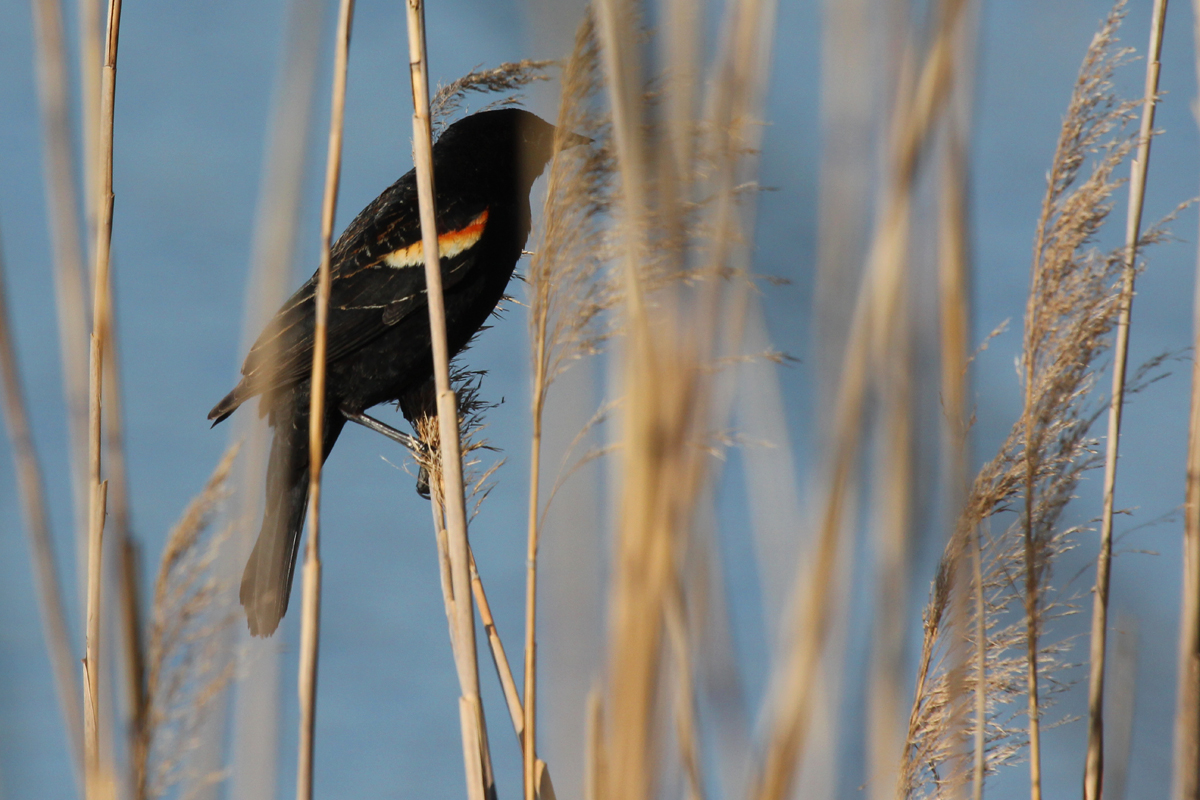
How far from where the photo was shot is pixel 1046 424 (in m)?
1.46

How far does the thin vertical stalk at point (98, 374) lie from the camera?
4.65 ft

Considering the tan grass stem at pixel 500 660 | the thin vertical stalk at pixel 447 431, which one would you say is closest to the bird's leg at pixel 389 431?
the tan grass stem at pixel 500 660

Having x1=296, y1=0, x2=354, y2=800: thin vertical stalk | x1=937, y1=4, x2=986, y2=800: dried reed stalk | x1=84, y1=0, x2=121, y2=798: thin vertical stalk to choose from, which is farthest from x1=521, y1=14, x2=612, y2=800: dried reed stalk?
x1=84, y1=0, x2=121, y2=798: thin vertical stalk

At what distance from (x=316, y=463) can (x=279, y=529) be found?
62.4 inches

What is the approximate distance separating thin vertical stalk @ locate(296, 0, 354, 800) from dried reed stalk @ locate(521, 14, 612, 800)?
0.94ft

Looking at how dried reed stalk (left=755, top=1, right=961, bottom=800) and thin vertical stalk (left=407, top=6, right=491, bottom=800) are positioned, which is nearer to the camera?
dried reed stalk (left=755, top=1, right=961, bottom=800)

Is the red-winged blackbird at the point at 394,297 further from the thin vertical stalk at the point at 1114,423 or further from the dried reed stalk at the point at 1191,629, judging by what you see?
the dried reed stalk at the point at 1191,629

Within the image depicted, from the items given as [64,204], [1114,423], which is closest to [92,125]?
[64,204]

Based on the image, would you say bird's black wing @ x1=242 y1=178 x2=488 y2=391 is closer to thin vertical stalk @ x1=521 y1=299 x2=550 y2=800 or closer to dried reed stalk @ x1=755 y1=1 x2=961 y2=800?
thin vertical stalk @ x1=521 y1=299 x2=550 y2=800

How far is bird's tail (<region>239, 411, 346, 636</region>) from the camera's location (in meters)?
2.57

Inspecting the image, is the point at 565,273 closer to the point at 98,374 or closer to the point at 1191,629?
the point at 98,374

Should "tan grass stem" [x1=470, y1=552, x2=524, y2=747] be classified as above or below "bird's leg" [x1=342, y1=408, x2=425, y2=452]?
below

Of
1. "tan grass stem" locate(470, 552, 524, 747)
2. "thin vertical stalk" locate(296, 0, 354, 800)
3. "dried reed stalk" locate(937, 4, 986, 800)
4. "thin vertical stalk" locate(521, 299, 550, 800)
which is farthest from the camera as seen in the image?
"tan grass stem" locate(470, 552, 524, 747)

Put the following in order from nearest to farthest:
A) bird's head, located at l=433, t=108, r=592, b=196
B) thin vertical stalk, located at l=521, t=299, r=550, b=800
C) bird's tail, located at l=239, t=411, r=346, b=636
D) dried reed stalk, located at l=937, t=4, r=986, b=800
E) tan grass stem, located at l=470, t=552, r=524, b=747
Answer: dried reed stalk, located at l=937, t=4, r=986, b=800
thin vertical stalk, located at l=521, t=299, r=550, b=800
tan grass stem, located at l=470, t=552, r=524, b=747
bird's tail, located at l=239, t=411, r=346, b=636
bird's head, located at l=433, t=108, r=592, b=196
